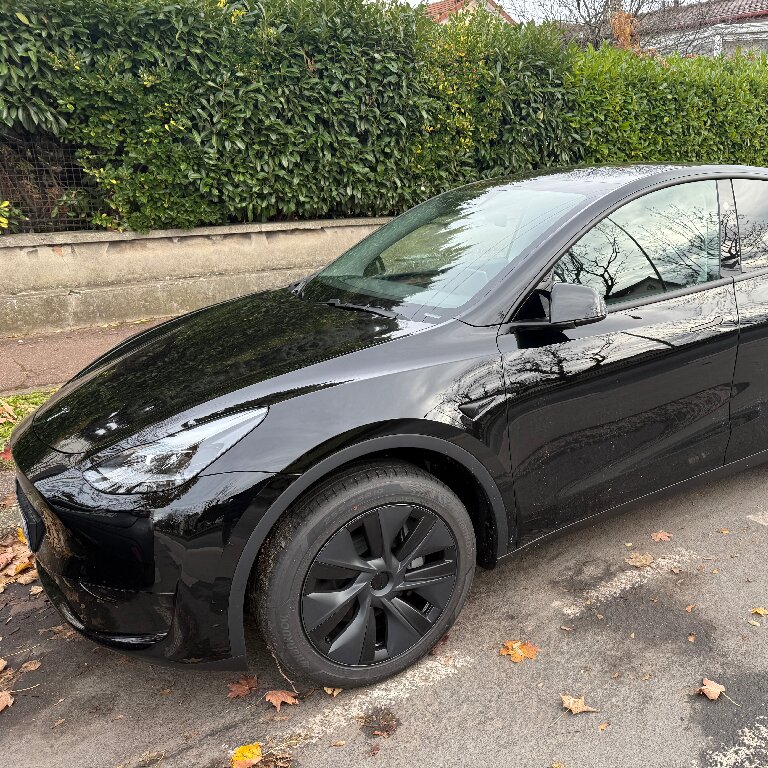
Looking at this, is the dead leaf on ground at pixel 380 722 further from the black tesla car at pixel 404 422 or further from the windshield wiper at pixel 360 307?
the windshield wiper at pixel 360 307

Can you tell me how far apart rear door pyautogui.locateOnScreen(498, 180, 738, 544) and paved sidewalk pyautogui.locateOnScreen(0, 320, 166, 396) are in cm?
385

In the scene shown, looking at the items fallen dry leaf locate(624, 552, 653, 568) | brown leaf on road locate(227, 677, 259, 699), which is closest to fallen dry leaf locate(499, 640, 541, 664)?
fallen dry leaf locate(624, 552, 653, 568)

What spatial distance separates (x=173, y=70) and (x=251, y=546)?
533 centimetres

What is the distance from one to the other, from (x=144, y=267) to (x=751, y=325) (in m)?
5.34

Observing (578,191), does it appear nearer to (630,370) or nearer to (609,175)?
(609,175)

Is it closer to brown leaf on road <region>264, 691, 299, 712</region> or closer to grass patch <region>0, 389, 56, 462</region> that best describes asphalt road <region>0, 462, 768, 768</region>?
brown leaf on road <region>264, 691, 299, 712</region>

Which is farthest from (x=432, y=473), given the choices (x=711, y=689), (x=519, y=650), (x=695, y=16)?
(x=695, y=16)

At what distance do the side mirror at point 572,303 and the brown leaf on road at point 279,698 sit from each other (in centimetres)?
153

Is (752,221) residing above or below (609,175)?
below

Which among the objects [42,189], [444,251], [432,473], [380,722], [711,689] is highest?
[42,189]

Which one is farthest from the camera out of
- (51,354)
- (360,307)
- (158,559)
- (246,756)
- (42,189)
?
(42,189)

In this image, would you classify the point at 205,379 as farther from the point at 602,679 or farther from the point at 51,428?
the point at 602,679

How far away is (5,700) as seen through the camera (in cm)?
234

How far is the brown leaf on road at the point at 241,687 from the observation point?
2.34 metres
